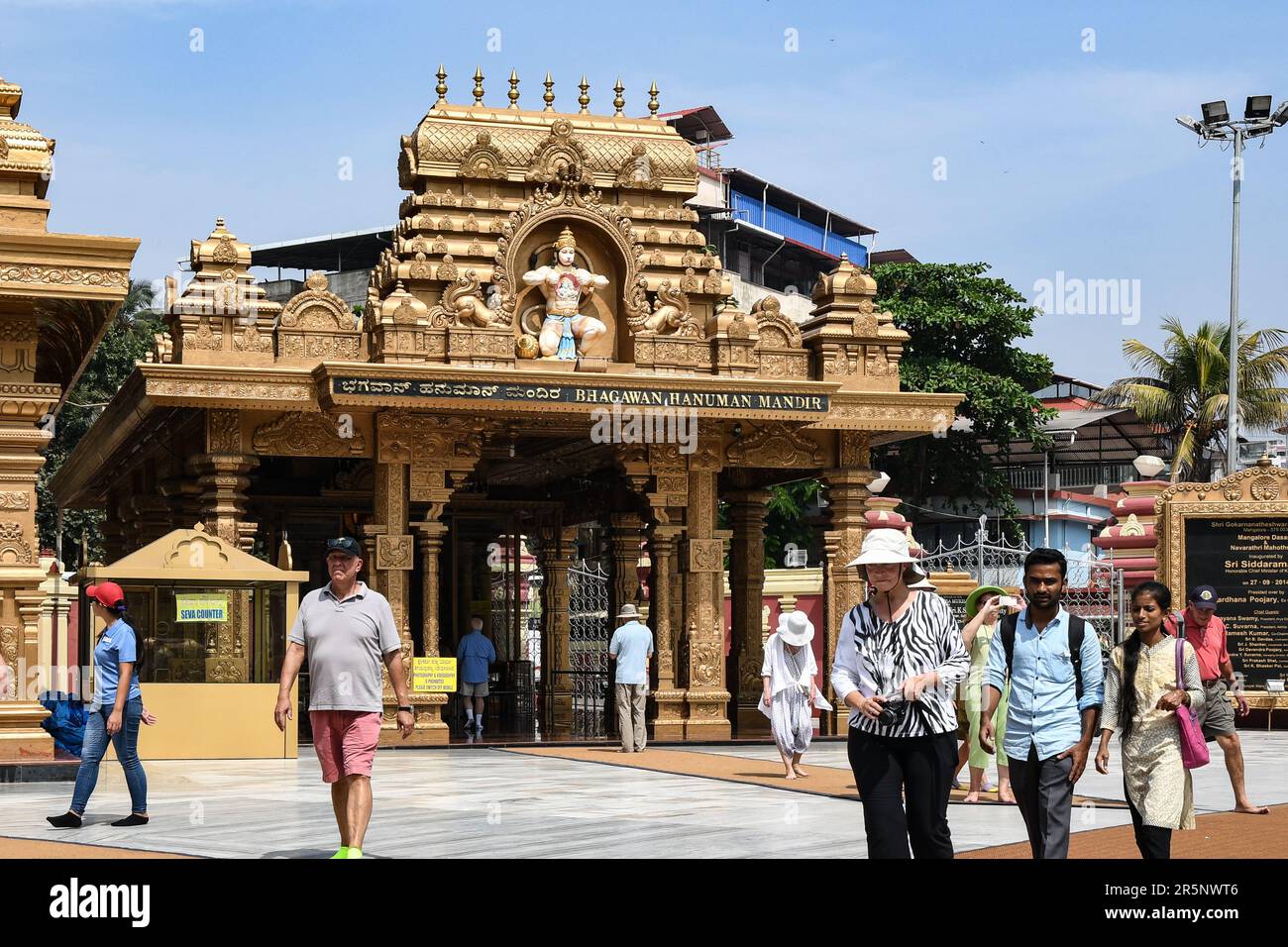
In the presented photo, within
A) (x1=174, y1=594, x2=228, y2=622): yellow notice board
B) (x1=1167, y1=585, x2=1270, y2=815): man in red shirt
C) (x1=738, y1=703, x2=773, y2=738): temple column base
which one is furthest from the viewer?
(x1=738, y1=703, x2=773, y2=738): temple column base

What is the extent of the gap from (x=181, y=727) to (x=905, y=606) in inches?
471

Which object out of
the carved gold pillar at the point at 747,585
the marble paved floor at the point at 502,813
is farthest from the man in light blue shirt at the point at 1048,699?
the carved gold pillar at the point at 747,585

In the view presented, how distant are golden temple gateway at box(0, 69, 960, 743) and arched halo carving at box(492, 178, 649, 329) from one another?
3cm

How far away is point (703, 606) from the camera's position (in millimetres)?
22250

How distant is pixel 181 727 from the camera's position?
18391 mm

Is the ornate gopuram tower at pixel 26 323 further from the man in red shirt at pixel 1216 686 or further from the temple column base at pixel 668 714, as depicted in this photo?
the man in red shirt at pixel 1216 686

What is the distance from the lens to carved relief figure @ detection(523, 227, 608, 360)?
21750 mm

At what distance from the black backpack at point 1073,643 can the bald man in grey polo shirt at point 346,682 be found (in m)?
3.13

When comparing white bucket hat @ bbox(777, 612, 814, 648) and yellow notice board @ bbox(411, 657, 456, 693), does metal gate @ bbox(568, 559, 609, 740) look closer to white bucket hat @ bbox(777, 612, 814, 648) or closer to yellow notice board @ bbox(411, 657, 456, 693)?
yellow notice board @ bbox(411, 657, 456, 693)

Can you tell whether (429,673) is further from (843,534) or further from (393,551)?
(843,534)

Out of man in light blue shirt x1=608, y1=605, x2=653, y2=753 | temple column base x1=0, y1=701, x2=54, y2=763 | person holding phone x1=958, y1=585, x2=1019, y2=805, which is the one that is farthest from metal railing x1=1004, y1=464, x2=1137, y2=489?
temple column base x1=0, y1=701, x2=54, y2=763

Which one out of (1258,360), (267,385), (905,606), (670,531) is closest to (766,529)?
(1258,360)

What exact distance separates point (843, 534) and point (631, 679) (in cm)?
457
